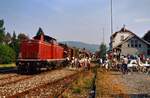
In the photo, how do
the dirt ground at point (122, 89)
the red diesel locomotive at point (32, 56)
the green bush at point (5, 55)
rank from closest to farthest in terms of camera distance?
the dirt ground at point (122, 89), the red diesel locomotive at point (32, 56), the green bush at point (5, 55)

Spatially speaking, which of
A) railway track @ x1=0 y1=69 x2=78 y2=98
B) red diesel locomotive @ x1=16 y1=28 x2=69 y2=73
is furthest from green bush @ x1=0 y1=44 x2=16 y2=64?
railway track @ x1=0 y1=69 x2=78 y2=98

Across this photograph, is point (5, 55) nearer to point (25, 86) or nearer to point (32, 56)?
point (32, 56)

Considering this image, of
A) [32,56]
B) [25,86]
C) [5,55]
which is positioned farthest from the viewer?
[5,55]

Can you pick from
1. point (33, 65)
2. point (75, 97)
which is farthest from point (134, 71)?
point (75, 97)

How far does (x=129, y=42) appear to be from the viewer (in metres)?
98.1

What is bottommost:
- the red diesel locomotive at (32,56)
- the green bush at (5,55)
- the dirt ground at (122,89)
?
the dirt ground at (122,89)

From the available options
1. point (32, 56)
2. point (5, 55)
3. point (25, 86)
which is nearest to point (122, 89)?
point (25, 86)

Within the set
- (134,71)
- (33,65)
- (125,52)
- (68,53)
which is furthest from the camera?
(125,52)

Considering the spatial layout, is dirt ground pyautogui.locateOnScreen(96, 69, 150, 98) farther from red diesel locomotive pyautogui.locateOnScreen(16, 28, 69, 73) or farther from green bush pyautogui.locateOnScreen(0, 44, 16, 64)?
green bush pyautogui.locateOnScreen(0, 44, 16, 64)

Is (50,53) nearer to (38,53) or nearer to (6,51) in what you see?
(38,53)

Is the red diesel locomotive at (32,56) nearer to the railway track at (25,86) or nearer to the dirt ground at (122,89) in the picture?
the railway track at (25,86)

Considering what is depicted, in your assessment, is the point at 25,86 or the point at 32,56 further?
the point at 32,56

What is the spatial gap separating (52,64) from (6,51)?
33285mm

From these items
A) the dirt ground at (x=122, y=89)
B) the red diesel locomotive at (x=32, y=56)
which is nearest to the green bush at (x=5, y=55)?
the red diesel locomotive at (x=32, y=56)
